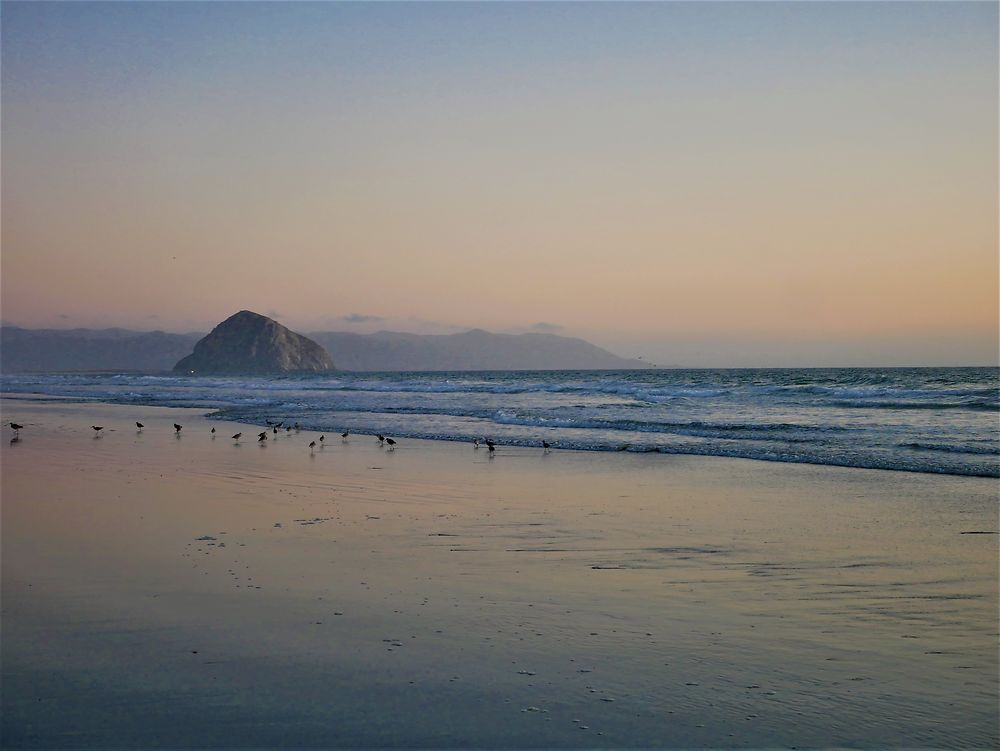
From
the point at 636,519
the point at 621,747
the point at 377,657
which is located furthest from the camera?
the point at 636,519

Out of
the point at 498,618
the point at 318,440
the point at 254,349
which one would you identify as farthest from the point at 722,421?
the point at 254,349

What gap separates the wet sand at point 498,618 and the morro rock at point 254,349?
173 m

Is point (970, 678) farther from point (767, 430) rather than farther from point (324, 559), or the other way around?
point (767, 430)

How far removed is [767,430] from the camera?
68.1 feet

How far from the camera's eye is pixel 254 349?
608 feet

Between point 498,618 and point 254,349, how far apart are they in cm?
19011

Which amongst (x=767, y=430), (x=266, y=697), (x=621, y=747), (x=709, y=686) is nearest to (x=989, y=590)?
(x=709, y=686)

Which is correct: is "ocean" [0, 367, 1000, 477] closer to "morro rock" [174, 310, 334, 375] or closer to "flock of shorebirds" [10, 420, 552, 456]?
"flock of shorebirds" [10, 420, 552, 456]

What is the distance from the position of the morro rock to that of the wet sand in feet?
569

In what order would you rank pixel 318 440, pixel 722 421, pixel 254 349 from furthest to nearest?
pixel 254 349, pixel 722 421, pixel 318 440

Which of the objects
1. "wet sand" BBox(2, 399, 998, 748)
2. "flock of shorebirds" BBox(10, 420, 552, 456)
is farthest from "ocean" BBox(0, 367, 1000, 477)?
"wet sand" BBox(2, 399, 998, 748)

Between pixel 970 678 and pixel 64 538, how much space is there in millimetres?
7952

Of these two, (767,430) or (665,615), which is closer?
(665,615)

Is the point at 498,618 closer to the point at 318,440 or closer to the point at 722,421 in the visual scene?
the point at 318,440
